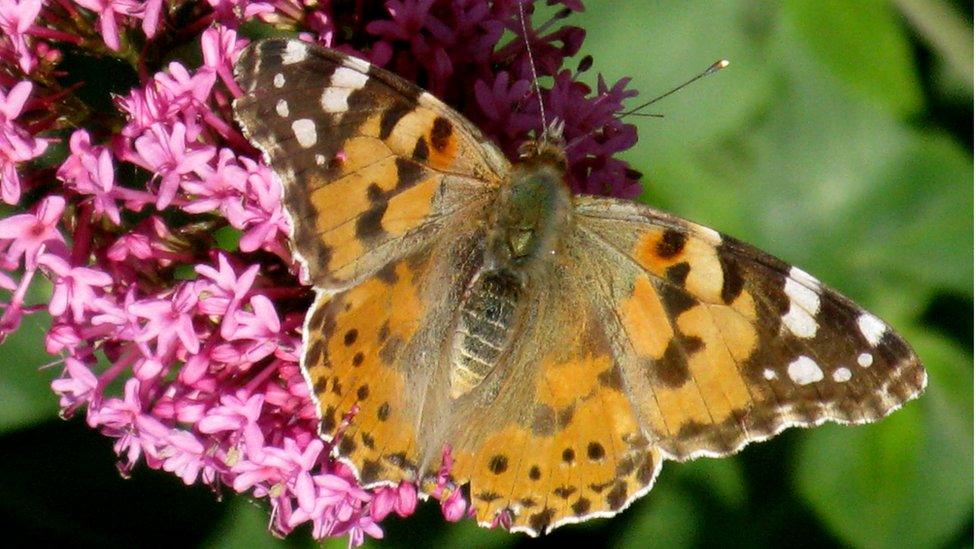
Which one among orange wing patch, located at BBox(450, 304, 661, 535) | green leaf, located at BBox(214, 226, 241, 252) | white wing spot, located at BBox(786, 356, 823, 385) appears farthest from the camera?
green leaf, located at BBox(214, 226, 241, 252)

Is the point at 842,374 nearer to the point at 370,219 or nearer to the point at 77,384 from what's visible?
the point at 370,219

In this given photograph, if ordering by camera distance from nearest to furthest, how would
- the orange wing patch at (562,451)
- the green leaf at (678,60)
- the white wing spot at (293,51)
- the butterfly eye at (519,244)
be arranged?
the white wing spot at (293,51), the orange wing patch at (562,451), the butterfly eye at (519,244), the green leaf at (678,60)

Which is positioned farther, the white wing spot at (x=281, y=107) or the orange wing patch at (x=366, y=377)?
the orange wing patch at (x=366, y=377)

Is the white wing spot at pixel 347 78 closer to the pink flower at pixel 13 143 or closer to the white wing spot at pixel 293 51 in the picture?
the white wing spot at pixel 293 51

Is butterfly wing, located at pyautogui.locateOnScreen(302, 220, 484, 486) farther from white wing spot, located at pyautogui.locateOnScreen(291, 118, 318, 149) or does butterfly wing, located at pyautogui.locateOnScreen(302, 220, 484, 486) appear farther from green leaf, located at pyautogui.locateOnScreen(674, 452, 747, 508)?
green leaf, located at pyautogui.locateOnScreen(674, 452, 747, 508)

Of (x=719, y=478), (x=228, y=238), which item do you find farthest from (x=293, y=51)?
(x=719, y=478)

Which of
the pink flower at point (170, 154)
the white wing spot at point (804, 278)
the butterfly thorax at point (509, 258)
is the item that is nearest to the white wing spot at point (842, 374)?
the white wing spot at point (804, 278)

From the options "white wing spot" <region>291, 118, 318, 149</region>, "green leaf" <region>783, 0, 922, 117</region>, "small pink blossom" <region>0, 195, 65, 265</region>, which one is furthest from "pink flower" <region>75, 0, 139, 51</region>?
"green leaf" <region>783, 0, 922, 117</region>
